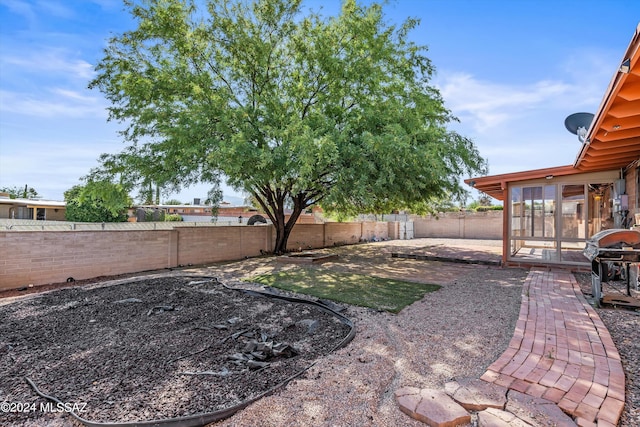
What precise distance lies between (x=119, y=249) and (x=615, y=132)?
1049 cm

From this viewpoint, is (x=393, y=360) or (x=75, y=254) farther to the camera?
(x=75, y=254)

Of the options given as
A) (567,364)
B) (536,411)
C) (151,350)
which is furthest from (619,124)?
(151,350)

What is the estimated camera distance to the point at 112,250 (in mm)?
8141

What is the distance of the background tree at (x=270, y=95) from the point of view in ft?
26.8

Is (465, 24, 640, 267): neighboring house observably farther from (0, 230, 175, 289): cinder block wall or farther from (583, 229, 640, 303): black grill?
(0, 230, 175, 289): cinder block wall

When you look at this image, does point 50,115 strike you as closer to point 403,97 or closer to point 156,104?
point 156,104

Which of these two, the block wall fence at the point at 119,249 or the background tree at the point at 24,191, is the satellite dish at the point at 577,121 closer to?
the block wall fence at the point at 119,249

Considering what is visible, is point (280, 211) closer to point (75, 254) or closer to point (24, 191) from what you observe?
point (75, 254)

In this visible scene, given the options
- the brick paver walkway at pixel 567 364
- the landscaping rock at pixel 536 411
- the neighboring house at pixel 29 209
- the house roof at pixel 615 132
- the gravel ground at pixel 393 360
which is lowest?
the gravel ground at pixel 393 360

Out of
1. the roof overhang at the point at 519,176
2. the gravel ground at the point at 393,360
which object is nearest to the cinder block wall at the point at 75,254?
the gravel ground at the point at 393,360

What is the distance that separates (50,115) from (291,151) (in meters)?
8.32

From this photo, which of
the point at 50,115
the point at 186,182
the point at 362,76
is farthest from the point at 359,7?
the point at 50,115

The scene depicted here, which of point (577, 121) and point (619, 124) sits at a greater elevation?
point (577, 121)

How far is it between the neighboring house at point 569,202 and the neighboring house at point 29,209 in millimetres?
27384
